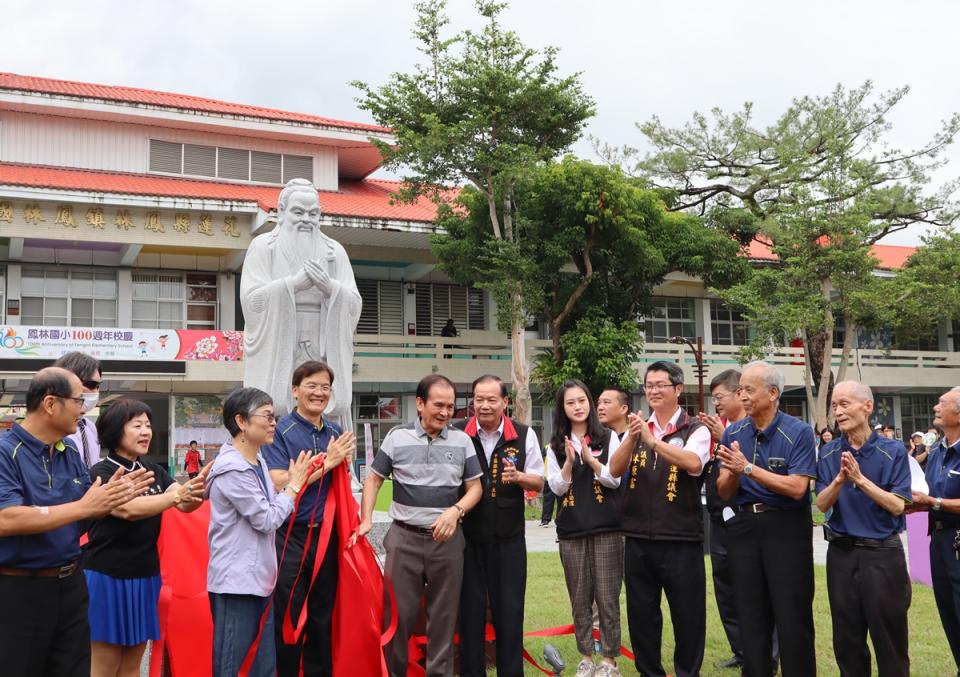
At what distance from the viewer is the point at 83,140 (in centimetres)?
1706

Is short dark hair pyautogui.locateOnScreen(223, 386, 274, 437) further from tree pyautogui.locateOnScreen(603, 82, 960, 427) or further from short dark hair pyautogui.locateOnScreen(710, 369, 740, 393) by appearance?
tree pyautogui.locateOnScreen(603, 82, 960, 427)

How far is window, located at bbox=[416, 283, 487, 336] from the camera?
19969mm

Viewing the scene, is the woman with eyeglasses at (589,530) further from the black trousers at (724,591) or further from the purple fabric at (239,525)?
the purple fabric at (239,525)

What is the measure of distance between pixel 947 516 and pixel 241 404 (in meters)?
3.45

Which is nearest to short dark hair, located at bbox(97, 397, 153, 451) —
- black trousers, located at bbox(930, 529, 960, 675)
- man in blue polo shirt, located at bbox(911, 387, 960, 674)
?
man in blue polo shirt, located at bbox(911, 387, 960, 674)

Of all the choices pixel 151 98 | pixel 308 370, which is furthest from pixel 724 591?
pixel 151 98

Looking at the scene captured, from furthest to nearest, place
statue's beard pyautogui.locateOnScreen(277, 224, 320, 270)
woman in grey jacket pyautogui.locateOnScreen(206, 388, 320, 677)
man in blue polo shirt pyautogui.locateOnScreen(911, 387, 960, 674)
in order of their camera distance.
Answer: statue's beard pyautogui.locateOnScreen(277, 224, 320, 270) < man in blue polo shirt pyautogui.locateOnScreen(911, 387, 960, 674) < woman in grey jacket pyautogui.locateOnScreen(206, 388, 320, 677)

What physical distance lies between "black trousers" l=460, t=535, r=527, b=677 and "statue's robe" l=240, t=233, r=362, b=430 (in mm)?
2118

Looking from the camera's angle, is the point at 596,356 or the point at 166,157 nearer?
the point at 596,356

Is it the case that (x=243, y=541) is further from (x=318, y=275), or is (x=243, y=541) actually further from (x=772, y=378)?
(x=318, y=275)

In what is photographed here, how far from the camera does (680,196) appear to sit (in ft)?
67.9

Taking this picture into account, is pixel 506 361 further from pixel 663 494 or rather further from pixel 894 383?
pixel 663 494

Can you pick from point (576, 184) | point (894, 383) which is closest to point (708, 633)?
point (576, 184)

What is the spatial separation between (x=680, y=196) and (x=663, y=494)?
672 inches
